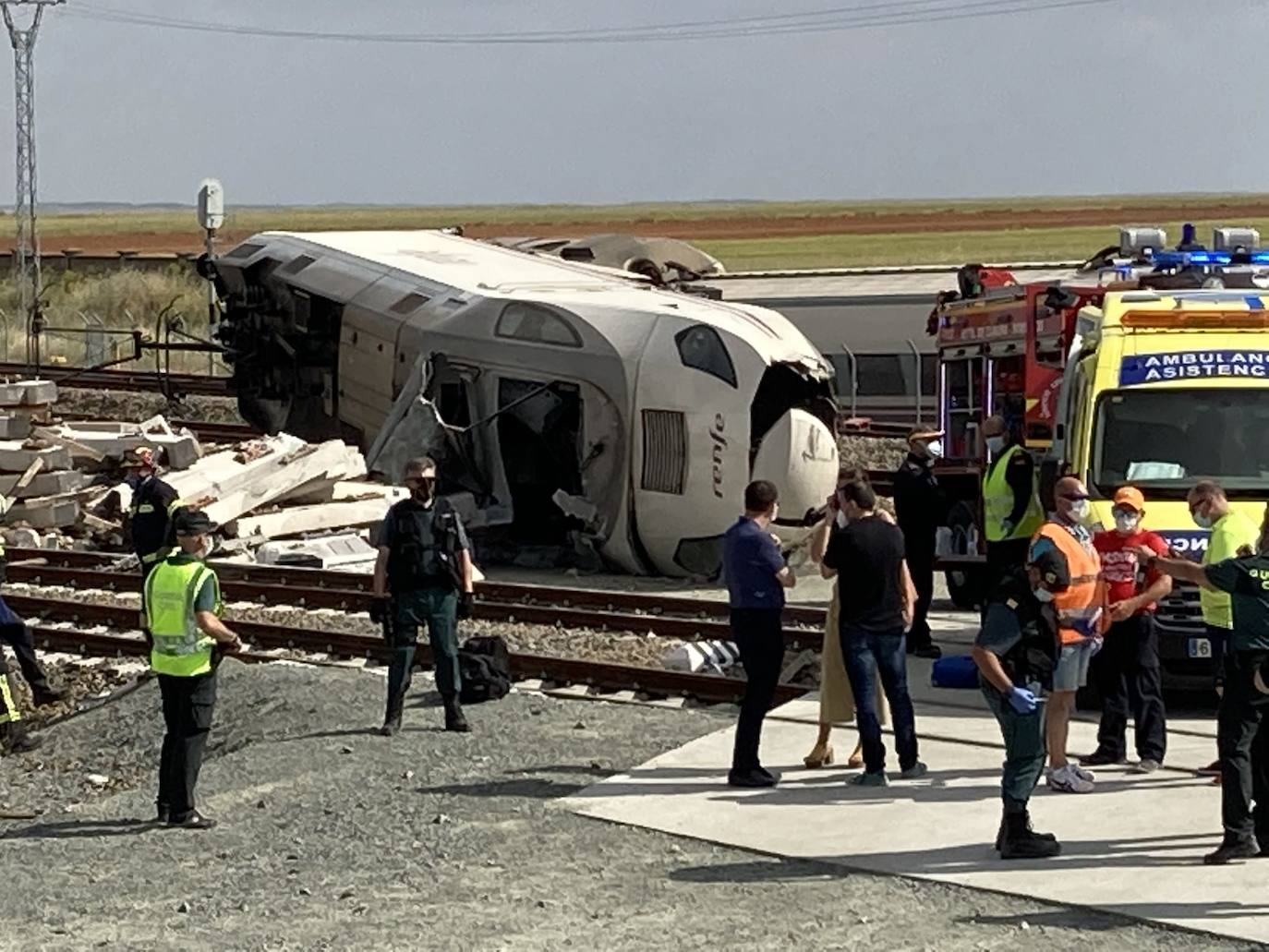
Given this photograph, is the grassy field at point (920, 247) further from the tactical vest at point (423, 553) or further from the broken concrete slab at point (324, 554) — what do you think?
the tactical vest at point (423, 553)

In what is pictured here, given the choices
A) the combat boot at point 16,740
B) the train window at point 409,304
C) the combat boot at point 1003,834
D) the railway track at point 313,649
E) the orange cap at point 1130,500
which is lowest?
the combat boot at point 16,740

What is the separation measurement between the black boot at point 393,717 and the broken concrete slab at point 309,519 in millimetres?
9730

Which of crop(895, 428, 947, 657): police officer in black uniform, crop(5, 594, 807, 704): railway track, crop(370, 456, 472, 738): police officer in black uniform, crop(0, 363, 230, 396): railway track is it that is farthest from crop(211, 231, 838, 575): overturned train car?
crop(0, 363, 230, 396): railway track

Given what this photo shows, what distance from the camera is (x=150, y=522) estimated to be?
1720 centimetres

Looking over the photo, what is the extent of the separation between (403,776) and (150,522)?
5357 mm

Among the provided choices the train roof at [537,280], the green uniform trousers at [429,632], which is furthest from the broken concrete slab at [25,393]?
A: the green uniform trousers at [429,632]

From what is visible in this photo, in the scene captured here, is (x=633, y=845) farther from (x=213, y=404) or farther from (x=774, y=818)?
(x=213, y=404)

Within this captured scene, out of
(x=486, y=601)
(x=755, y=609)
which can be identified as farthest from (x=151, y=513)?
(x=755, y=609)

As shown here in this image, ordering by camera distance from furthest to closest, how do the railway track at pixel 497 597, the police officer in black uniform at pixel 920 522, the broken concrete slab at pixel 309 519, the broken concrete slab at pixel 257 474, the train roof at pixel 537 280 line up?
the broken concrete slab at pixel 309 519, the broken concrete slab at pixel 257 474, the train roof at pixel 537 280, the railway track at pixel 497 597, the police officer in black uniform at pixel 920 522

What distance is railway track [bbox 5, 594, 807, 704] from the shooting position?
1554 centimetres

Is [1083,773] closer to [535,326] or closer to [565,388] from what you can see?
[565,388]

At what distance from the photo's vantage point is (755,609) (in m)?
12.1

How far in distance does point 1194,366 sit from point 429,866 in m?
6.76

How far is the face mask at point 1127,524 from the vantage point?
40.5 feet
